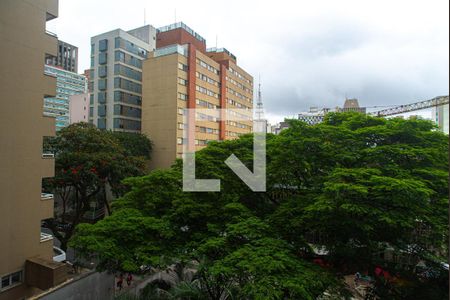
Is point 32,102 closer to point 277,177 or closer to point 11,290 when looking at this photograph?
point 11,290

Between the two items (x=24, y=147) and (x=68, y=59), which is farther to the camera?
(x=68, y=59)

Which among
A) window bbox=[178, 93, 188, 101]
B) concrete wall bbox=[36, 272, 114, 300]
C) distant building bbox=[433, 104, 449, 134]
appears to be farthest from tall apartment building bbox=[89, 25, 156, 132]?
distant building bbox=[433, 104, 449, 134]

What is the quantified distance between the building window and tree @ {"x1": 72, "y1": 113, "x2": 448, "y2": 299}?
9.23 feet

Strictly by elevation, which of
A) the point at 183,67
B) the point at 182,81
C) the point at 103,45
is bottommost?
the point at 182,81

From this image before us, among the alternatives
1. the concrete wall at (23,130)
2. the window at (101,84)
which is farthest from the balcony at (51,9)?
the window at (101,84)

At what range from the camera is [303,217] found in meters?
6.29

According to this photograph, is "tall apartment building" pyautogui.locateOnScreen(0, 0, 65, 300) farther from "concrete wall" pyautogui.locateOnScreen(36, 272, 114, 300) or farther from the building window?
"concrete wall" pyautogui.locateOnScreen(36, 272, 114, 300)

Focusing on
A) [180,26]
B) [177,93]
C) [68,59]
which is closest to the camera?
[177,93]

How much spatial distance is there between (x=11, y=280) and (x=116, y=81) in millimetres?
22833

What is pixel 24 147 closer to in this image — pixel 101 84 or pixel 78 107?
pixel 101 84

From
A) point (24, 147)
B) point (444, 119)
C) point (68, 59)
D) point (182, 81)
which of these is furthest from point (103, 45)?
point (68, 59)

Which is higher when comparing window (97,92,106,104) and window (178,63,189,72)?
window (178,63,189,72)

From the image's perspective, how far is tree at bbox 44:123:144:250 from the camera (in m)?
13.0

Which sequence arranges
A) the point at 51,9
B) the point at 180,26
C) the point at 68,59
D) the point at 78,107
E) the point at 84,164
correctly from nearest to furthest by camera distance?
the point at 51,9 → the point at 84,164 → the point at 180,26 → the point at 78,107 → the point at 68,59
